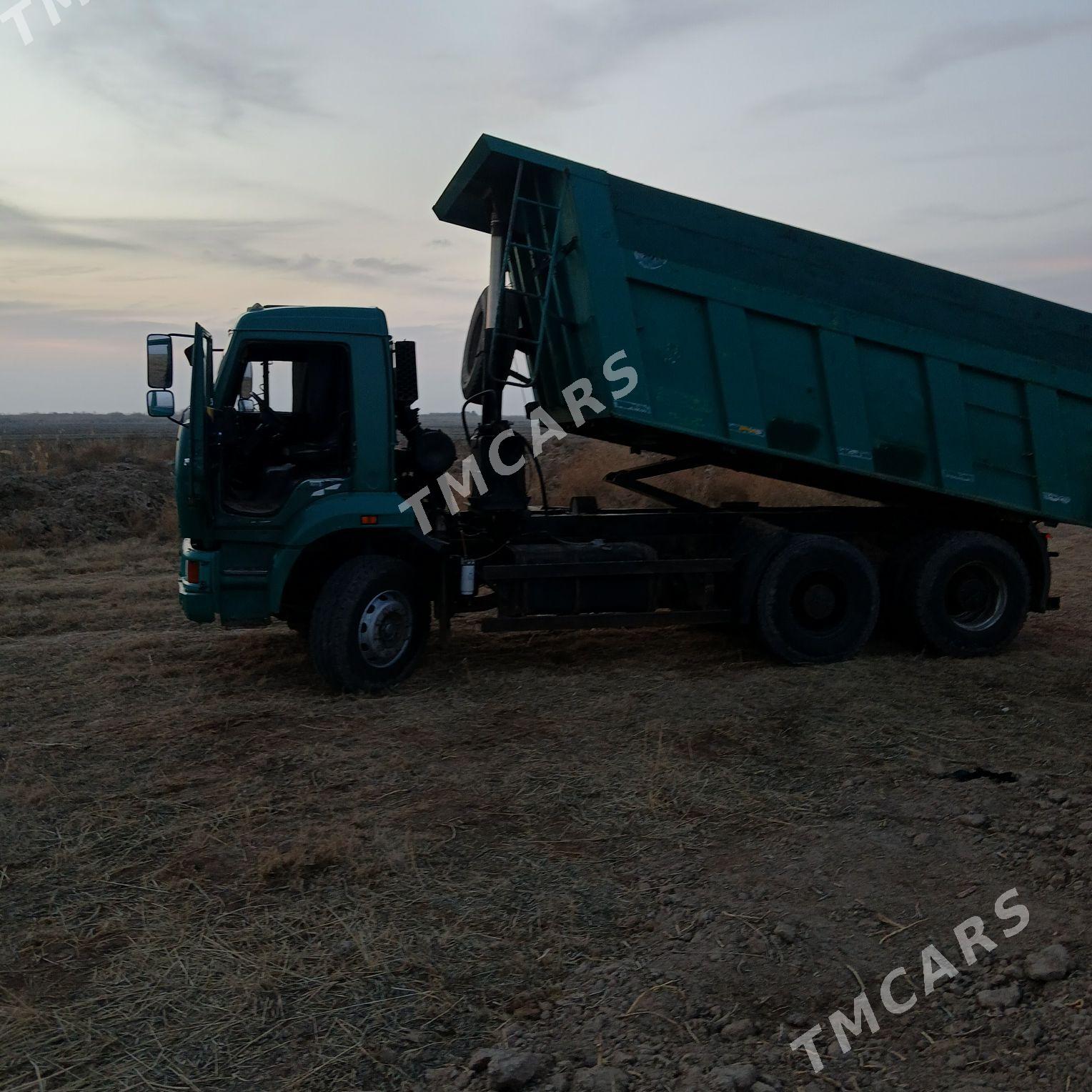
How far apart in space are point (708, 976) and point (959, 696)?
4.33 metres

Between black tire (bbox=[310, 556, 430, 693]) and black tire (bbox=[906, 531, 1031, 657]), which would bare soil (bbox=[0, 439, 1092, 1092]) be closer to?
black tire (bbox=[310, 556, 430, 693])

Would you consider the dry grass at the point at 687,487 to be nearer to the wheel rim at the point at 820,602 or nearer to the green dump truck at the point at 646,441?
the green dump truck at the point at 646,441

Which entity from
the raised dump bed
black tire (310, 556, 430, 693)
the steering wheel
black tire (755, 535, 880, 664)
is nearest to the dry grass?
the raised dump bed

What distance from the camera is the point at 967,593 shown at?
327 inches

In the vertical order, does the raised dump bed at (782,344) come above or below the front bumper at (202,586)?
above

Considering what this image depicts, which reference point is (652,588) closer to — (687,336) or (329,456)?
(687,336)

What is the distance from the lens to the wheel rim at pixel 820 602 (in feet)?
26.1

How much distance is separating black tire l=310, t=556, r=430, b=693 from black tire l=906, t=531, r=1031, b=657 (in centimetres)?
398

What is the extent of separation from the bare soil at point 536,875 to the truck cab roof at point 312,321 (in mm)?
2495

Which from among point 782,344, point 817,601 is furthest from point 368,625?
point 782,344

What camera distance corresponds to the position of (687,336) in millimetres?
7277

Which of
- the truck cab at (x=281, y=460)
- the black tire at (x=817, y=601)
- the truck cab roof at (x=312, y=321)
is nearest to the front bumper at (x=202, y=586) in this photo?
the truck cab at (x=281, y=460)

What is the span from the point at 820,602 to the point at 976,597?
1.42 m

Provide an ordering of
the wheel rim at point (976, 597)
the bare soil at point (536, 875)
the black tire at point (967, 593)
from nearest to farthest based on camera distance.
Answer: the bare soil at point (536, 875), the black tire at point (967, 593), the wheel rim at point (976, 597)
